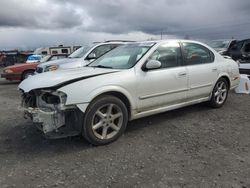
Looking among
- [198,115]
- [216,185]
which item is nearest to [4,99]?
[198,115]

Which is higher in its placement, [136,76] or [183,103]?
[136,76]

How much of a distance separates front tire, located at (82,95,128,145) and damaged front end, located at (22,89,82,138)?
0.16 meters

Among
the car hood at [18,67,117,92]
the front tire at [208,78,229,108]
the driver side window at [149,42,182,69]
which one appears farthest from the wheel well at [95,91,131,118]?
the front tire at [208,78,229,108]

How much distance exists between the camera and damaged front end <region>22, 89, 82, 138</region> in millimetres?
3965

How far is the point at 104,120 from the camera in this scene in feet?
14.1

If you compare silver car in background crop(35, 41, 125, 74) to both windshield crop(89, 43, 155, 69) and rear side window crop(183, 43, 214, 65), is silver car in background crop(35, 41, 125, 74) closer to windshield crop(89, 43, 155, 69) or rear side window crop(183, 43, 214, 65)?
windshield crop(89, 43, 155, 69)

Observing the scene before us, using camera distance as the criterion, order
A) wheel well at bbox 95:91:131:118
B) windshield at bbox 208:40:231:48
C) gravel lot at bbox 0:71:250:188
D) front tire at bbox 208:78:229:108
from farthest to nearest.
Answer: windshield at bbox 208:40:231:48, front tire at bbox 208:78:229:108, wheel well at bbox 95:91:131:118, gravel lot at bbox 0:71:250:188

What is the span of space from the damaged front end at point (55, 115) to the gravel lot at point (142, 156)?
32cm

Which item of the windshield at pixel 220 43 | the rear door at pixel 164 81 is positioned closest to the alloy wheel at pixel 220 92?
the rear door at pixel 164 81

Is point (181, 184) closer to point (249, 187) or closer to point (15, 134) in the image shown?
point (249, 187)

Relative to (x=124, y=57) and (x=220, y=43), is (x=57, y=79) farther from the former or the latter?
(x=220, y=43)

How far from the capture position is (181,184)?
3.17 metres

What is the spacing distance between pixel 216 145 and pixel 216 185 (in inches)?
47.0

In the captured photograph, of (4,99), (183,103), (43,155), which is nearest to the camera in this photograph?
(43,155)
